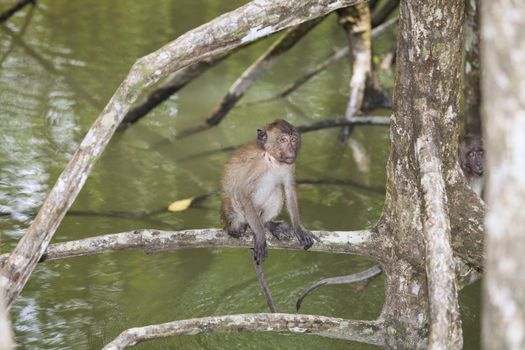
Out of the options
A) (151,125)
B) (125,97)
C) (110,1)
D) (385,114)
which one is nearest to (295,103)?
(385,114)

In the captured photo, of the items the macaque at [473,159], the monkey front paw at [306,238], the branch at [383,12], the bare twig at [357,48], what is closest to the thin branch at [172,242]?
the monkey front paw at [306,238]

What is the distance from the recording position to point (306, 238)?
592 cm

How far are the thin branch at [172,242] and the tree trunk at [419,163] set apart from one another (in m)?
0.18

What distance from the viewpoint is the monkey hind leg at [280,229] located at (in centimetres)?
638

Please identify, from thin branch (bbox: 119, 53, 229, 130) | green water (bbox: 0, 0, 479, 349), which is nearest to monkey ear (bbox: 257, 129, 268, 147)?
green water (bbox: 0, 0, 479, 349)

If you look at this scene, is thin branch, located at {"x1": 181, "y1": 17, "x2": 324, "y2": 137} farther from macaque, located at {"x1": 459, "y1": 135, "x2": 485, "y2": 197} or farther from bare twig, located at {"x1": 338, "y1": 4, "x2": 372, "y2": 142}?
macaque, located at {"x1": 459, "y1": 135, "x2": 485, "y2": 197}

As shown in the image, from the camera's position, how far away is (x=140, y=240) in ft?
17.8

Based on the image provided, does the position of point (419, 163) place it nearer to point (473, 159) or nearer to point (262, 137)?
point (262, 137)

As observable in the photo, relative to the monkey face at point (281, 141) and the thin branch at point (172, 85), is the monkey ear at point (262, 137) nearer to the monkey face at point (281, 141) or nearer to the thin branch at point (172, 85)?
the monkey face at point (281, 141)

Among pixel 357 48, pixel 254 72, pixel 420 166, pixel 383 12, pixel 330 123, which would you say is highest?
pixel 383 12

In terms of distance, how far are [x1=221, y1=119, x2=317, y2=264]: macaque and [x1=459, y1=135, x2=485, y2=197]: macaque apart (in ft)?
5.31

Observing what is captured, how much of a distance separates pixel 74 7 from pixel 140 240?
992 centimetres

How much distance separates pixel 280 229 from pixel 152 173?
3415mm

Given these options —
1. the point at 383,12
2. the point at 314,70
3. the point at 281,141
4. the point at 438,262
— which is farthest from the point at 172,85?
the point at 438,262
